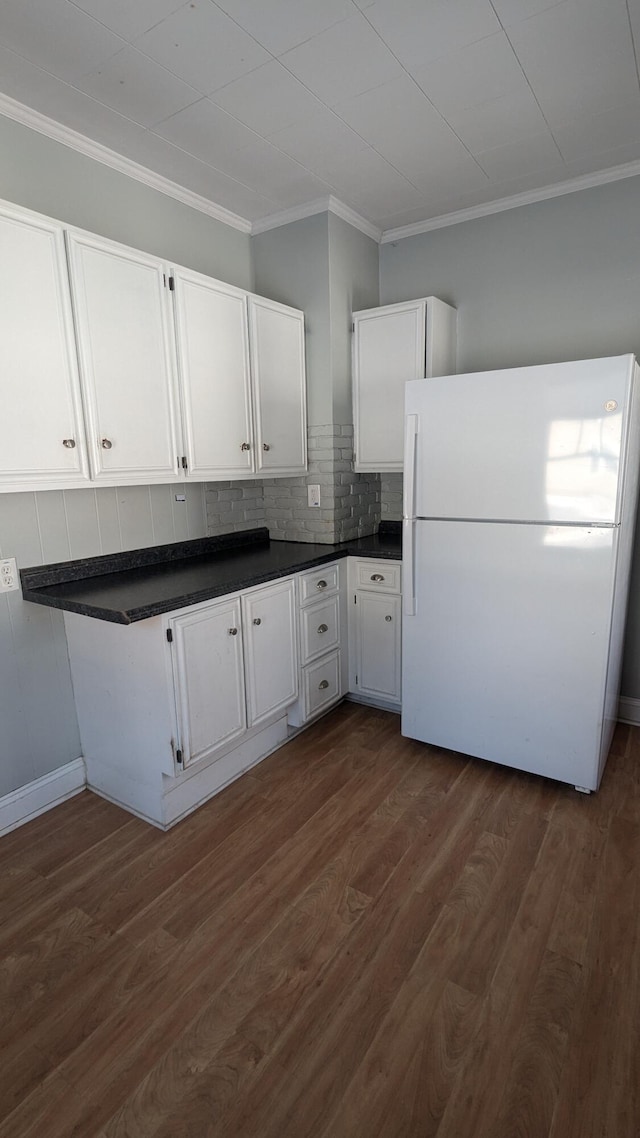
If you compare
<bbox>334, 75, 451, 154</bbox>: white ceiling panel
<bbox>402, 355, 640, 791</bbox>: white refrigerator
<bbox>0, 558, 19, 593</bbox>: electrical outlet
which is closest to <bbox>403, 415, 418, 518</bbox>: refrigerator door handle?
<bbox>402, 355, 640, 791</bbox>: white refrigerator

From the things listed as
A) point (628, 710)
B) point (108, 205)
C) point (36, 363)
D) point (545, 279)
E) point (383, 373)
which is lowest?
point (628, 710)

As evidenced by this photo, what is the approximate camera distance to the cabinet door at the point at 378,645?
2.78m

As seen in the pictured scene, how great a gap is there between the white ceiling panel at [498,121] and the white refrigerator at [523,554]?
967 millimetres

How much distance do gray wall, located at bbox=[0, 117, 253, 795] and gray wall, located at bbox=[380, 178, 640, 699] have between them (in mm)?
1425

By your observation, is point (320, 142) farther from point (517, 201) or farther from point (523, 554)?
point (523, 554)

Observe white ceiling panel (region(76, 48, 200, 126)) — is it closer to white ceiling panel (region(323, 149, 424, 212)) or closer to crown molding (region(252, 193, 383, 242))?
white ceiling panel (region(323, 149, 424, 212))

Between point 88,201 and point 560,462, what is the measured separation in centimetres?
208

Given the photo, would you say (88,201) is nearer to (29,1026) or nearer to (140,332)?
(140,332)

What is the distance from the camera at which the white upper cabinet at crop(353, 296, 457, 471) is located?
2770 mm

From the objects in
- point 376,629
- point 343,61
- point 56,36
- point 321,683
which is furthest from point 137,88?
point 321,683

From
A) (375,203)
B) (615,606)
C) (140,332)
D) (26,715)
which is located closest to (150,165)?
(140,332)

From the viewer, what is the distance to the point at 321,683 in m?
2.78

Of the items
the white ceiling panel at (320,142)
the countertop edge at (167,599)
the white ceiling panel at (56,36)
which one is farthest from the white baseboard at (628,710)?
the white ceiling panel at (56,36)

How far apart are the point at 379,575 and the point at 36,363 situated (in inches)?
68.3
